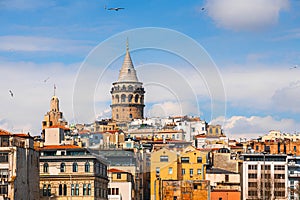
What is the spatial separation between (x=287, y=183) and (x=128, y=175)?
64.2 ft

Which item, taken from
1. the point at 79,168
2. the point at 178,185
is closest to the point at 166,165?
the point at 178,185

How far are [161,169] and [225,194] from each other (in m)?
8.24

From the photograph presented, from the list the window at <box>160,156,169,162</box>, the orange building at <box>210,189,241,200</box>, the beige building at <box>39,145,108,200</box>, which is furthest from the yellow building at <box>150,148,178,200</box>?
the beige building at <box>39,145,108,200</box>

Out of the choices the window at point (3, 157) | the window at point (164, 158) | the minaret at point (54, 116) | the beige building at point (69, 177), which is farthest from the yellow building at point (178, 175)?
the minaret at point (54, 116)

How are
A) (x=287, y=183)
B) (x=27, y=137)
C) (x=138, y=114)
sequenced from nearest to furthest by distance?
(x=27, y=137), (x=287, y=183), (x=138, y=114)

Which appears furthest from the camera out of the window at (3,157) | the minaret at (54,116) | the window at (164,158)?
the minaret at (54,116)

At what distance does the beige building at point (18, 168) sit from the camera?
77.9m

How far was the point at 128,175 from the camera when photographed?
106500 millimetres

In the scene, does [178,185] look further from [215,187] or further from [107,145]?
[107,145]

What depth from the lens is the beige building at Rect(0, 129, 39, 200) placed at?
255ft

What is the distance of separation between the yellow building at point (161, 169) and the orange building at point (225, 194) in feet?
18.6

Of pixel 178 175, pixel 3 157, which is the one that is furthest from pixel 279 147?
pixel 3 157

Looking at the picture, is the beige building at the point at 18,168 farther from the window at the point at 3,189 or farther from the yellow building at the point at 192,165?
the yellow building at the point at 192,165

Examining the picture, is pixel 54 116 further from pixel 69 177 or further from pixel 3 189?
pixel 3 189
